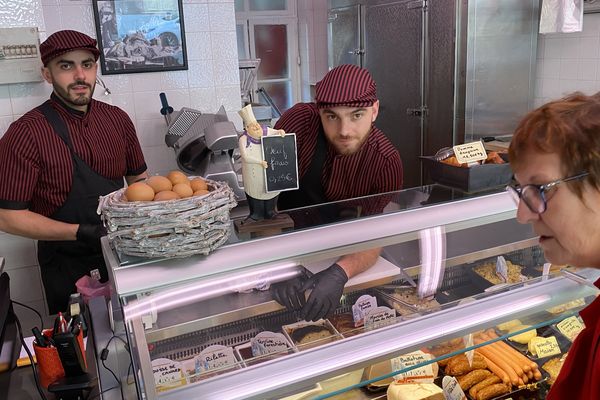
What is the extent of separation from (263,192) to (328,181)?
976 mm

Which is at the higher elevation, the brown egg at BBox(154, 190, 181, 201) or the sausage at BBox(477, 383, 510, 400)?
the brown egg at BBox(154, 190, 181, 201)

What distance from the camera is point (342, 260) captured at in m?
1.69

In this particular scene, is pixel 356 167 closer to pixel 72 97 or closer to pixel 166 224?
pixel 166 224

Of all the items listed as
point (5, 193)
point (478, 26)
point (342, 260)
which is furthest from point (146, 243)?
point (478, 26)

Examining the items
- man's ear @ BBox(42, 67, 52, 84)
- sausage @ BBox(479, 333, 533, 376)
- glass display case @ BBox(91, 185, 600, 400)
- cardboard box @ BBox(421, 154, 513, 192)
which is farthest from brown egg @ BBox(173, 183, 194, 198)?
man's ear @ BBox(42, 67, 52, 84)

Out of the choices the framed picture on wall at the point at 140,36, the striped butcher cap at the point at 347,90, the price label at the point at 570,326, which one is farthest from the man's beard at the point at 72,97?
the price label at the point at 570,326

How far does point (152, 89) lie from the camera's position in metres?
3.81

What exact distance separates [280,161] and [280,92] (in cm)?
655

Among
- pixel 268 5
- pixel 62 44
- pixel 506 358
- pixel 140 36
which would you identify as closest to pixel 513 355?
pixel 506 358

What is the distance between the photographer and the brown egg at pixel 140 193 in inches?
53.8

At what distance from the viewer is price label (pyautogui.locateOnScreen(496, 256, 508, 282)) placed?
1.98 metres

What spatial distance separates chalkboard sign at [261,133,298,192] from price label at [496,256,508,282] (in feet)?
3.01

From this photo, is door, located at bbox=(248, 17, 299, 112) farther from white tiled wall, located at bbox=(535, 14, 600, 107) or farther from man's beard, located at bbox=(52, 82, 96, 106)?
man's beard, located at bbox=(52, 82, 96, 106)

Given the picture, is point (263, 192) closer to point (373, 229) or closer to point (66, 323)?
point (373, 229)
